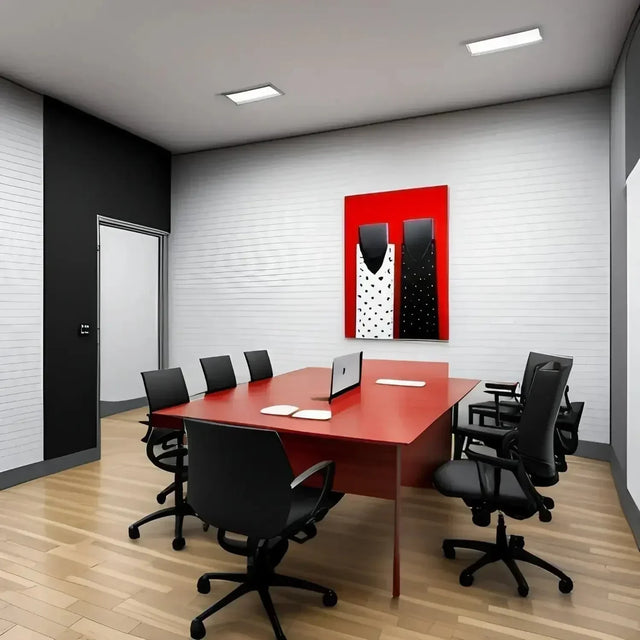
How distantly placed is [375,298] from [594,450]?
8.20 ft

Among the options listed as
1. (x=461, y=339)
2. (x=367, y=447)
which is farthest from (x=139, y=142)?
(x=367, y=447)

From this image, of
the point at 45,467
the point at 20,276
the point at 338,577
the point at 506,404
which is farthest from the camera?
the point at 45,467

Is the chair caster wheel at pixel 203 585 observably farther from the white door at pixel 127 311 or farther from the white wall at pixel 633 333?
the white door at pixel 127 311

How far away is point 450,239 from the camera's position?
521 cm

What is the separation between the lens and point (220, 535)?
2.10 meters

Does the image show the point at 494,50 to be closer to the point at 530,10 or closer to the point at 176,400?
the point at 530,10

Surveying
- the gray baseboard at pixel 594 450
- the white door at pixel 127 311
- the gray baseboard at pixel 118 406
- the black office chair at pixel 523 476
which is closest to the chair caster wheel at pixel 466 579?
the black office chair at pixel 523 476

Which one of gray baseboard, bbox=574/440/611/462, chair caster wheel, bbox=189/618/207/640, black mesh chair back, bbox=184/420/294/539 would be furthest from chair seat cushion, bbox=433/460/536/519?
gray baseboard, bbox=574/440/611/462

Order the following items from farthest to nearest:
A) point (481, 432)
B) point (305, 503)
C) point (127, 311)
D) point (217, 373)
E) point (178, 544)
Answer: point (127, 311), point (217, 373), point (178, 544), point (481, 432), point (305, 503)

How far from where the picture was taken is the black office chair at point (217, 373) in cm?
384

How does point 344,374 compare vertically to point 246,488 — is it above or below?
above

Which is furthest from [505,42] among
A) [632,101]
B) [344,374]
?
[344,374]

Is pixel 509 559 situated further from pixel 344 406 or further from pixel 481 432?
pixel 344 406

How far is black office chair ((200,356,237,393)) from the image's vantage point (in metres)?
3.84
